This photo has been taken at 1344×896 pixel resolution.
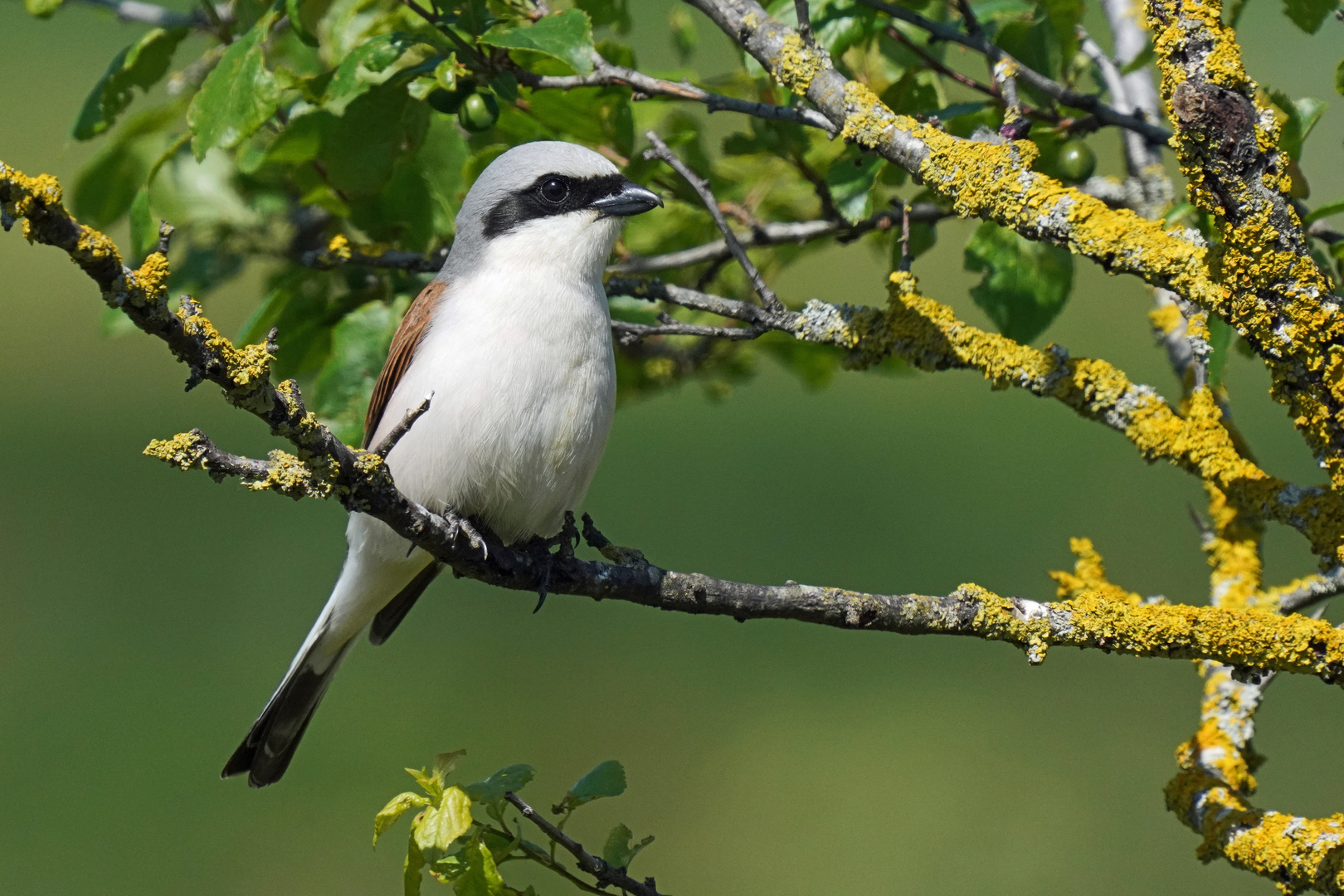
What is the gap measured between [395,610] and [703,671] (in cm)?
469

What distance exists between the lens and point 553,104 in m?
3.69

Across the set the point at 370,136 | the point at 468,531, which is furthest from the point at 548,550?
the point at 370,136

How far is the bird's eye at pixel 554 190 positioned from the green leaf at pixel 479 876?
86.5 inches

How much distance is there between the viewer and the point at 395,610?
4574mm

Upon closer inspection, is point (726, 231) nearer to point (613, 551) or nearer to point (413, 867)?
point (613, 551)

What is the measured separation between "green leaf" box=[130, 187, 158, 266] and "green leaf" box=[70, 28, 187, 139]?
251 mm

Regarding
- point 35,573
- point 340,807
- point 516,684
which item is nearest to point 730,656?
point 516,684

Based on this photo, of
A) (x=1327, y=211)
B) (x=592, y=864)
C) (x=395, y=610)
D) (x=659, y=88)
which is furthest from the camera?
(x=395, y=610)

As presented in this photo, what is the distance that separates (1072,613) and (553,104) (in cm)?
202

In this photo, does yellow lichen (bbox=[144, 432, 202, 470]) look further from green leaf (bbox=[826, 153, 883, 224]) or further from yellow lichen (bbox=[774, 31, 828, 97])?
green leaf (bbox=[826, 153, 883, 224])

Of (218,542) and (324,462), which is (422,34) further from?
(218,542)

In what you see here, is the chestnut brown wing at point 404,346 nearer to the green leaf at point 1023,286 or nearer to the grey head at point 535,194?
the grey head at point 535,194

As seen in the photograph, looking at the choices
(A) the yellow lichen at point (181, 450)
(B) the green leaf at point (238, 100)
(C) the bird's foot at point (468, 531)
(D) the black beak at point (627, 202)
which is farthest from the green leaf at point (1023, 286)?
(A) the yellow lichen at point (181, 450)

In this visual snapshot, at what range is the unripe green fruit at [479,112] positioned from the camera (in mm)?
3422
